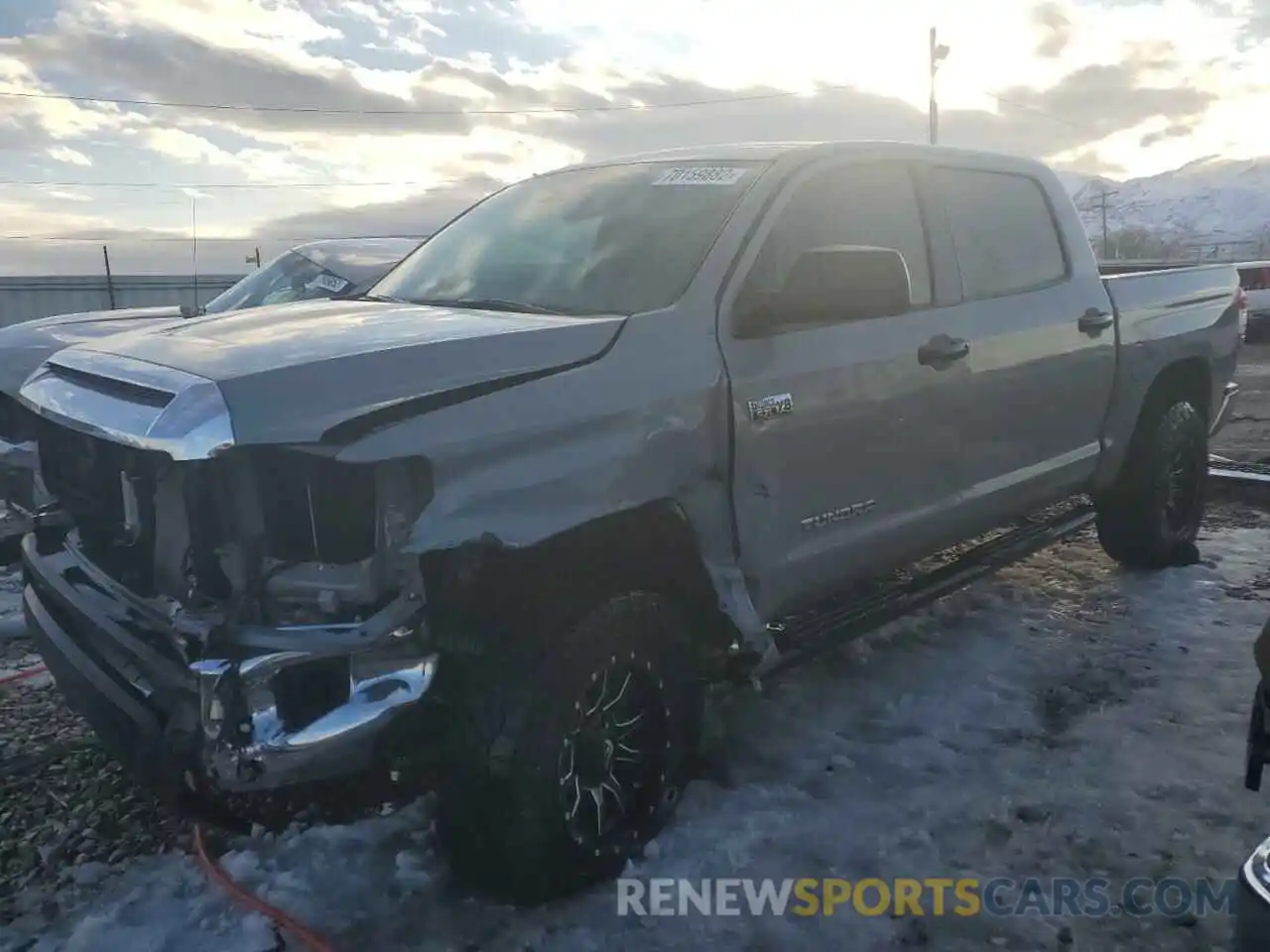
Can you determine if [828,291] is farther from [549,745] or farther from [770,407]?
[549,745]

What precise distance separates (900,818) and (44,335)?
474 cm

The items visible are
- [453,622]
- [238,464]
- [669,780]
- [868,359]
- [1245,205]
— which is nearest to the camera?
[238,464]

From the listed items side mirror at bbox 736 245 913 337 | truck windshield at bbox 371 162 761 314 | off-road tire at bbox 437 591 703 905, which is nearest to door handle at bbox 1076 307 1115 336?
side mirror at bbox 736 245 913 337

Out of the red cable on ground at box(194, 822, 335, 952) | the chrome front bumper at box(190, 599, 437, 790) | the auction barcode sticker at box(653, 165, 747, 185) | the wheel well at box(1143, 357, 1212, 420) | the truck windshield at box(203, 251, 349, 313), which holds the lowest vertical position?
the red cable on ground at box(194, 822, 335, 952)

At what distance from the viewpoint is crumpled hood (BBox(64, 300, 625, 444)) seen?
231 centimetres

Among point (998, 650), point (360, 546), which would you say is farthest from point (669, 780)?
point (998, 650)

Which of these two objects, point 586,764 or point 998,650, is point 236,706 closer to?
point 586,764

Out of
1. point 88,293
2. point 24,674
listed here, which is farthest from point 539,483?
point 88,293

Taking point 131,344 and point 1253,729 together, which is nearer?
point 1253,729

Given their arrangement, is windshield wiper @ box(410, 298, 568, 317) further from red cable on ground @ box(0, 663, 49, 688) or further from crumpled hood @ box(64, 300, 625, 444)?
red cable on ground @ box(0, 663, 49, 688)

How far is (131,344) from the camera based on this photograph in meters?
2.86

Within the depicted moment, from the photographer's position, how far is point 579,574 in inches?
108

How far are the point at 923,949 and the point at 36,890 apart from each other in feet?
7.37

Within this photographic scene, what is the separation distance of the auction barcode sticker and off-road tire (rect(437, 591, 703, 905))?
54.5 inches
